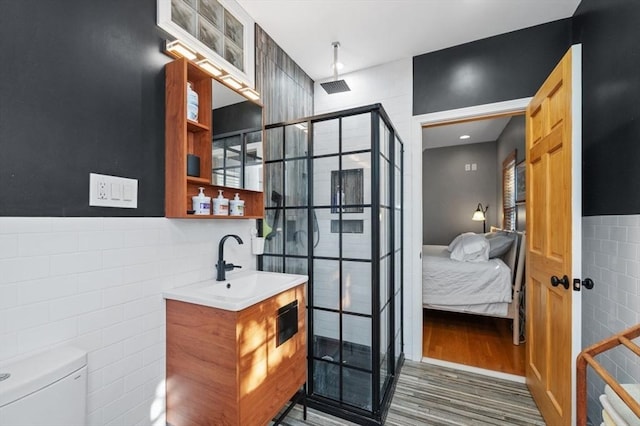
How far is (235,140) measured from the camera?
1.82 metres

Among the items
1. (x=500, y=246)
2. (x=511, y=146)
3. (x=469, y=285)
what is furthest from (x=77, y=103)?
(x=511, y=146)

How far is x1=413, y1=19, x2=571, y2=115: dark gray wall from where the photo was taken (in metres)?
2.23

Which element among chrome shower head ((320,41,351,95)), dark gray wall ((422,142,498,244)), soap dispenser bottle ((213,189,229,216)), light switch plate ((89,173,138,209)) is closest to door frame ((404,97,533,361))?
chrome shower head ((320,41,351,95))

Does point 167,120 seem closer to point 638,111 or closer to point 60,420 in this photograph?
point 60,420

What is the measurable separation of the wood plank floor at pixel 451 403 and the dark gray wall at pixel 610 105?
4.68ft

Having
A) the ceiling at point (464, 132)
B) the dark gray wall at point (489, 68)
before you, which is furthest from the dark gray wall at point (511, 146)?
the dark gray wall at point (489, 68)

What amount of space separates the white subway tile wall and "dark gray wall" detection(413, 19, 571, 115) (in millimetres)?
2345

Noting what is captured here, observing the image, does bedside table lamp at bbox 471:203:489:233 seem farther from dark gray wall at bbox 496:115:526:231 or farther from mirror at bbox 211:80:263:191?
mirror at bbox 211:80:263:191

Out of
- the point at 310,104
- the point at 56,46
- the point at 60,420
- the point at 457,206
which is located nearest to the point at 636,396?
the point at 60,420

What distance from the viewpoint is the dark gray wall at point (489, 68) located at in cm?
223

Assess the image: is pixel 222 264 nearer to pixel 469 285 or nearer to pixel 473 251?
pixel 469 285

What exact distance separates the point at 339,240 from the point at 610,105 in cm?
177

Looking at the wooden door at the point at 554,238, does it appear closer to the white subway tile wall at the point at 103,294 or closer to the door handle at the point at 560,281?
the door handle at the point at 560,281

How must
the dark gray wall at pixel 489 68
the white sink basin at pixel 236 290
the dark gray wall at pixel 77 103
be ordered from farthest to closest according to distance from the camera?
1. the dark gray wall at pixel 489 68
2. the white sink basin at pixel 236 290
3. the dark gray wall at pixel 77 103
